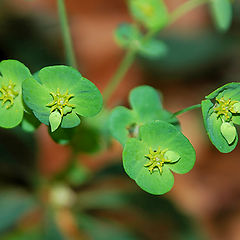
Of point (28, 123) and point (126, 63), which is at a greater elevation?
point (126, 63)

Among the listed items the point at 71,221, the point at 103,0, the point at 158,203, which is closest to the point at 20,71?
the point at 158,203

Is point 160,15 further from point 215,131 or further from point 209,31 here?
point 209,31

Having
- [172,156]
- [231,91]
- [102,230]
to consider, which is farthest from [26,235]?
[231,91]

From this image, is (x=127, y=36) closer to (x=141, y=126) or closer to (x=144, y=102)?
(x=144, y=102)

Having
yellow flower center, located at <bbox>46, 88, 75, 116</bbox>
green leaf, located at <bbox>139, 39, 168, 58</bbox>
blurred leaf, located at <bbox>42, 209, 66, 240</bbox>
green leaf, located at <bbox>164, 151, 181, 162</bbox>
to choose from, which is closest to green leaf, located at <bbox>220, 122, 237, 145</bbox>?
green leaf, located at <bbox>164, 151, 181, 162</bbox>

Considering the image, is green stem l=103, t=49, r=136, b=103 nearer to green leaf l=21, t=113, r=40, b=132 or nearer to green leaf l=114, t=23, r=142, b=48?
green leaf l=114, t=23, r=142, b=48

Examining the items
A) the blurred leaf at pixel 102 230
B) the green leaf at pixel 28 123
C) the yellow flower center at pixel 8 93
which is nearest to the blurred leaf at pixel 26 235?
the blurred leaf at pixel 102 230

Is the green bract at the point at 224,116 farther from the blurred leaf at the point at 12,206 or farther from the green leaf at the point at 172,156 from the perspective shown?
the blurred leaf at the point at 12,206
